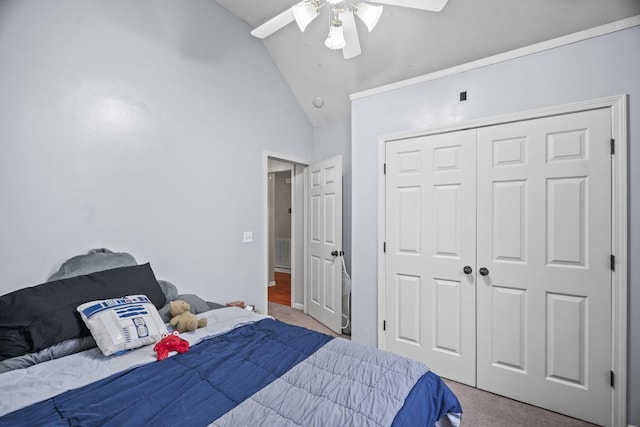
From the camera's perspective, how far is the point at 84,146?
1.95 m

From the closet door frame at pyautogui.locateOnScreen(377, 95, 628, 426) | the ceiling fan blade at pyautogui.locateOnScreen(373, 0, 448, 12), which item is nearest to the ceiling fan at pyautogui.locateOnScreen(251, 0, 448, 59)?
the ceiling fan blade at pyautogui.locateOnScreen(373, 0, 448, 12)

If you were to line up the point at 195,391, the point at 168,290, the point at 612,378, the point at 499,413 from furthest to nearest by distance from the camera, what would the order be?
the point at 168,290 < the point at 499,413 < the point at 612,378 < the point at 195,391

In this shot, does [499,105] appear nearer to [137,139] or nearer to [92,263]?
[137,139]

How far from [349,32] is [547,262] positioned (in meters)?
2.03

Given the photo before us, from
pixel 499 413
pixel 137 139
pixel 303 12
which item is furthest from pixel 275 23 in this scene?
pixel 499 413

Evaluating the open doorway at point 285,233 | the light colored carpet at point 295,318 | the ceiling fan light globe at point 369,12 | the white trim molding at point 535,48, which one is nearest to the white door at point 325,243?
the light colored carpet at point 295,318

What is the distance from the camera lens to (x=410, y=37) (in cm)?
258

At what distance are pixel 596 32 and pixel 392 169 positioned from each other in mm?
1565

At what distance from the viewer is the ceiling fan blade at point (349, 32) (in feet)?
5.51

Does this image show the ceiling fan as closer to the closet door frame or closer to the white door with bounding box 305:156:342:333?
the closet door frame

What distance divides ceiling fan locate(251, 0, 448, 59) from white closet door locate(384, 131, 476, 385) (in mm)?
1139

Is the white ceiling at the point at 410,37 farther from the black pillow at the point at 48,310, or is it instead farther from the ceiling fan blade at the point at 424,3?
the black pillow at the point at 48,310

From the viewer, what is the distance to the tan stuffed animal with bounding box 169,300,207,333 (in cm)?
170

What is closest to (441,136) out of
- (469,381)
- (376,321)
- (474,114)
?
(474,114)
